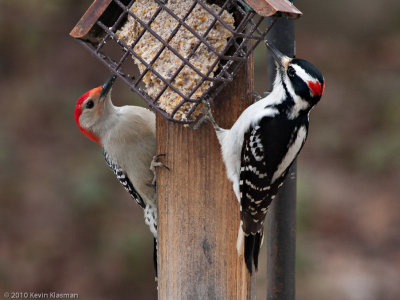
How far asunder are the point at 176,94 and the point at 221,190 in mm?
574

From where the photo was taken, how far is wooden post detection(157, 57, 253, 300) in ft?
10.7

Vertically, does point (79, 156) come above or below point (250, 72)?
below

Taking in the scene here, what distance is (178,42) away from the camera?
9.93 ft

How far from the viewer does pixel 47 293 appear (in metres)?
6.77

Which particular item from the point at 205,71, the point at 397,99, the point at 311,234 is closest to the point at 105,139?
the point at 205,71

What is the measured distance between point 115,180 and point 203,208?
4.28m

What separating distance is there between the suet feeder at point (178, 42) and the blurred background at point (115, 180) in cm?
350

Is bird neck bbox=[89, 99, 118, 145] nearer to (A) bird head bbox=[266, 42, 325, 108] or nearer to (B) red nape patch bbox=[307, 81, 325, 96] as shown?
(A) bird head bbox=[266, 42, 325, 108]

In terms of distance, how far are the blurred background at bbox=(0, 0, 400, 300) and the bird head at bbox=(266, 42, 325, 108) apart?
331 centimetres

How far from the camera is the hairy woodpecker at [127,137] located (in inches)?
154

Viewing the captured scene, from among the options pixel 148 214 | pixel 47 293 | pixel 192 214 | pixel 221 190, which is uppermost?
pixel 221 190

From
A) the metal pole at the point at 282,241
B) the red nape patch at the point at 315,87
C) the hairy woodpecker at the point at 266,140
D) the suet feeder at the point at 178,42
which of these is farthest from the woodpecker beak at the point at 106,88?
the red nape patch at the point at 315,87

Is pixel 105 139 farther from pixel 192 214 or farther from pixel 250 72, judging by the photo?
pixel 250 72

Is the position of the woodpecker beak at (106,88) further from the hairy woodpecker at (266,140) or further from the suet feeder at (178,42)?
the hairy woodpecker at (266,140)
